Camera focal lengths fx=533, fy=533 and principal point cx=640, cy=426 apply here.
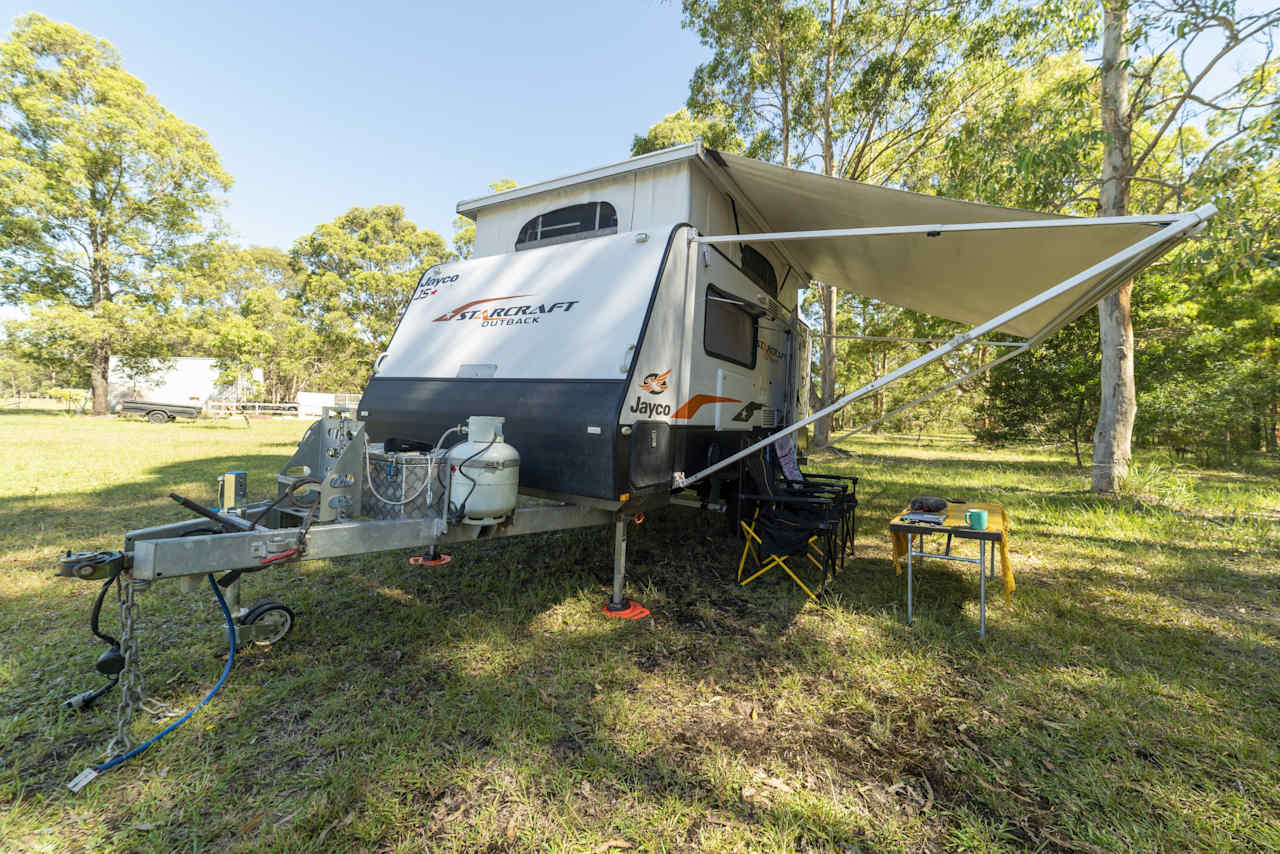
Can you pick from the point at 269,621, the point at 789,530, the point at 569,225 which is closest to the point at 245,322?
the point at 569,225

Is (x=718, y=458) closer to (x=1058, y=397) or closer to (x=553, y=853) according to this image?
(x=553, y=853)

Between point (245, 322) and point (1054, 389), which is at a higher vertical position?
point (245, 322)

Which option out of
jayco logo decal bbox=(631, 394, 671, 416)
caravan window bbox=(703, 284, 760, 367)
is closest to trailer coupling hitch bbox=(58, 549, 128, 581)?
jayco logo decal bbox=(631, 394, 671, 416)

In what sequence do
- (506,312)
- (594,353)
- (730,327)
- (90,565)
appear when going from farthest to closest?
(730,327), (506,312), (594,353), (90,565)

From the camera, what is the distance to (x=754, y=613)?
392 centimetres

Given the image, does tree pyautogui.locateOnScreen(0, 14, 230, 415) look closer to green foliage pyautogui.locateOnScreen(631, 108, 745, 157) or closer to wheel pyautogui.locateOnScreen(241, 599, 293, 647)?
green foliage pyautogui.locateOnScreen(631, 108, 745, 157)

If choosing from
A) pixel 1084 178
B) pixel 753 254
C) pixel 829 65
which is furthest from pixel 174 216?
pixel 1084 178

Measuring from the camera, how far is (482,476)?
2.75 meters

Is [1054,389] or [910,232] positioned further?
[1054,389]

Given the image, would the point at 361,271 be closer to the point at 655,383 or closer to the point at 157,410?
the point at 157,410

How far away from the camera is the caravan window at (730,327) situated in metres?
4.13

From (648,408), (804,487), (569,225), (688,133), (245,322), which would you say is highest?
(688,133)

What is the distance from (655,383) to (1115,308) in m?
8.47

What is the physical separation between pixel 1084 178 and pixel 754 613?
9.19 m
